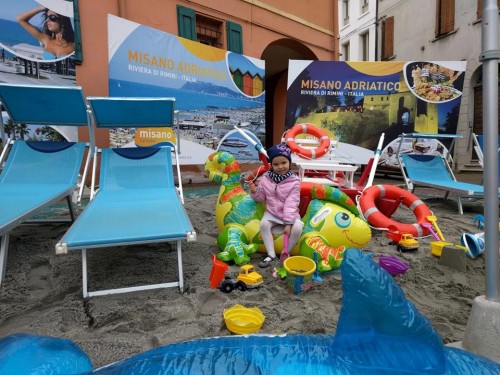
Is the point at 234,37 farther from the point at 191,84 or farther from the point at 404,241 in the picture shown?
the point at 404,241

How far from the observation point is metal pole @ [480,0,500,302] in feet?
4.89

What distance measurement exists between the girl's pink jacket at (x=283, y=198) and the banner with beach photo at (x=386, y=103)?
21.0ft

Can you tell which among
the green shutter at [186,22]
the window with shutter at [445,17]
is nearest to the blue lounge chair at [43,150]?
the green shutter at [186,22]

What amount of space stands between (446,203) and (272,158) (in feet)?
15.1

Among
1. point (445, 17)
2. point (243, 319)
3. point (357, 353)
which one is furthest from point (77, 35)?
point (445, 17)

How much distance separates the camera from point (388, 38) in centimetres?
1661

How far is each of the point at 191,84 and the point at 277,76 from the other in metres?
6.03

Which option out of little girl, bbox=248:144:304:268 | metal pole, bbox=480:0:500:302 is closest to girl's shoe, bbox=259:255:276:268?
little girl, bbox=248:144:304:268

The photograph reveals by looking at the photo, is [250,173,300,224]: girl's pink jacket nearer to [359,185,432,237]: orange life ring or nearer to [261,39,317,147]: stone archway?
[359,185,432,237]: orange life ring

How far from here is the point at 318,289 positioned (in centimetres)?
245

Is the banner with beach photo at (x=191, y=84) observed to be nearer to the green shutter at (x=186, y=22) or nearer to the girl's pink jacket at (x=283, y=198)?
the green shutter at (x=186, y=22)

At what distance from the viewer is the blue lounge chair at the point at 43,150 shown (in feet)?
12.1

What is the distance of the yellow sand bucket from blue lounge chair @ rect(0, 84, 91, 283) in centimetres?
243

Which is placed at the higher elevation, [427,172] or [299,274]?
[427,172]
